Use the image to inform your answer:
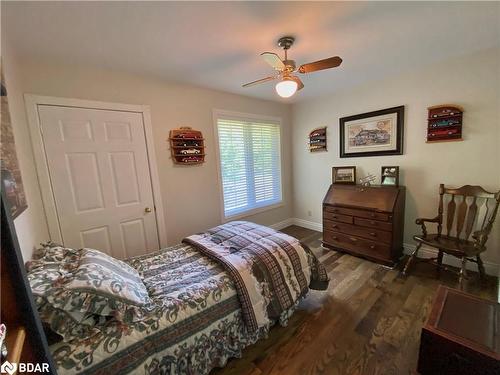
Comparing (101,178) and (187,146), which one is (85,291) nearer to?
(101,178)

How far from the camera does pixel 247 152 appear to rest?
3.56 m

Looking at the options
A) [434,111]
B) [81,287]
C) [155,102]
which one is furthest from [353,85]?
[81,287]

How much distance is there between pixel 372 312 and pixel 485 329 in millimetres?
795

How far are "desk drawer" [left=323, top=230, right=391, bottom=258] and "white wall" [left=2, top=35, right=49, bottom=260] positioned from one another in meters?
3.22

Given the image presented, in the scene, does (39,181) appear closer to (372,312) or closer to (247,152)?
(247,152)

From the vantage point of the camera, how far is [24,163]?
1.72 meters

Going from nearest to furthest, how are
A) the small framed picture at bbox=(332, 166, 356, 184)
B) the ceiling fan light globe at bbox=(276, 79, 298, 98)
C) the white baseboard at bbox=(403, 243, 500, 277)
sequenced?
1. the ceiling fan light globe at bbox=(276, 79, 298, 98)
2. the white baseboard at bbox=(403, 243, 500, 277)
3. the small framed picture at bbox=(332, 166, 356, 184)

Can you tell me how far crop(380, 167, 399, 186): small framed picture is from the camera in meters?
2.79

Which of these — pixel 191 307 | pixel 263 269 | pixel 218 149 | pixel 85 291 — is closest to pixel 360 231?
pixel 263 269

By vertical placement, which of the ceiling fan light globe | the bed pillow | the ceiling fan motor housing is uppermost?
the ceiling fan motor housing

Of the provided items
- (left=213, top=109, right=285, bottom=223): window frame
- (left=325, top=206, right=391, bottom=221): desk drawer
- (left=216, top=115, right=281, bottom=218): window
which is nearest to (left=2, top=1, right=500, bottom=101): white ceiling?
(left=213, top=109, right=285, bottom=223): window frame

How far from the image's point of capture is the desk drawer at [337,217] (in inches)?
115

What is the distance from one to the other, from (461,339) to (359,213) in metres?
1.69
